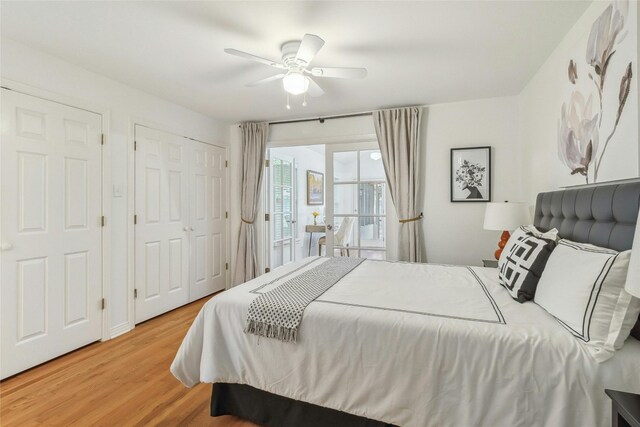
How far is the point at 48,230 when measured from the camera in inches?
90.0

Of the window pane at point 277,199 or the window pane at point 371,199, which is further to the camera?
the window pane at point 277,199

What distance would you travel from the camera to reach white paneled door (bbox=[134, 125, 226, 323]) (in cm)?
306

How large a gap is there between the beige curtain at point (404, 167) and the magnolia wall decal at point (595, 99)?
143cm

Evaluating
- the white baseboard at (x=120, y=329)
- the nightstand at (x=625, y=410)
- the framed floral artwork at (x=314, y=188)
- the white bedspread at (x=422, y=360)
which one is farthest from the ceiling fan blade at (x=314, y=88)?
the framed floral artwork at (x=314, y=188)

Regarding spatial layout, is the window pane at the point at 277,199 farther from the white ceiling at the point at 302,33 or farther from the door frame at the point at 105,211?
the door frame at the point at 105,211

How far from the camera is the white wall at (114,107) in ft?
7.09

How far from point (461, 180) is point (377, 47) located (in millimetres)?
1853

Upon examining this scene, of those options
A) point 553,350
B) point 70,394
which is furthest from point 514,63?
point 70,394

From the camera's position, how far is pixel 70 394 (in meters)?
1.92

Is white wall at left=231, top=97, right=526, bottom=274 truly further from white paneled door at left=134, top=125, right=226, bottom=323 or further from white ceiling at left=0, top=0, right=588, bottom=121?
white paneled door at left=134, top=125, right=226, bottom=323

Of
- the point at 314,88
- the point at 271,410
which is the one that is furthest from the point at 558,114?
the point at 271,410

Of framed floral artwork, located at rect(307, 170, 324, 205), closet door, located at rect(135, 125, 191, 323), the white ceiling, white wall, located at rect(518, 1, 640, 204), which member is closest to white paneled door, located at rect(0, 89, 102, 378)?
closet door, located at rect(135, 125, 191, 323)

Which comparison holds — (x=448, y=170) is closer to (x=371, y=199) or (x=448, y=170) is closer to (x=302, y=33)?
(x=371, y=199)

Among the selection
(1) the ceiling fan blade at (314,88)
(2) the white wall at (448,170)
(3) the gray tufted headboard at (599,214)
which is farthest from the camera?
(2) the white wall at (448,170)
